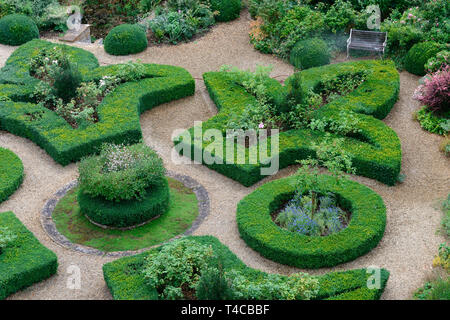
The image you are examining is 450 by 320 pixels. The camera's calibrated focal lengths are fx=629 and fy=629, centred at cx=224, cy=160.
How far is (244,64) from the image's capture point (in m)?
20.9

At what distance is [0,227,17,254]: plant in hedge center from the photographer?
12.3 m

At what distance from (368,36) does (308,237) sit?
34.4ft

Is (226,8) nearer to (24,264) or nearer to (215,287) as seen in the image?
(24,264)

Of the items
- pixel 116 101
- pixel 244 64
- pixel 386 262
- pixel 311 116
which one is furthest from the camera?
pixel 244 64

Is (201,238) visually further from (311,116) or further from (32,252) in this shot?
(311,116)

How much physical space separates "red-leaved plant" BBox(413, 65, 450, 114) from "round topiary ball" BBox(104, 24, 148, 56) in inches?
378

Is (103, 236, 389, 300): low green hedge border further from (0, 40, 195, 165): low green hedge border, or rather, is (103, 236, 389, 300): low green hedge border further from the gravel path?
(0, 40, 195, 165): low green hedge border

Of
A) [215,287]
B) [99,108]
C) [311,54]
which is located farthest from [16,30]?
[215,287]

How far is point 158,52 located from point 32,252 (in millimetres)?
11055

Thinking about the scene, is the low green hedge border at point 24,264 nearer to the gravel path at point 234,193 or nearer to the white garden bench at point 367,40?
the gravel path at point 234,193

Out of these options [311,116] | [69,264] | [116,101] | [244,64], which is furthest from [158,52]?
[69,264]

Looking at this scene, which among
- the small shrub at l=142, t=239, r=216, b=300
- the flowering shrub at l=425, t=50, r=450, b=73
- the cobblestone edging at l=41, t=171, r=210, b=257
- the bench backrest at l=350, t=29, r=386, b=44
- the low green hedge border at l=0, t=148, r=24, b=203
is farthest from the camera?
the bench backrest at l=350, t=29, r=386, b=44

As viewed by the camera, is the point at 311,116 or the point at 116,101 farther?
the point at 116,101

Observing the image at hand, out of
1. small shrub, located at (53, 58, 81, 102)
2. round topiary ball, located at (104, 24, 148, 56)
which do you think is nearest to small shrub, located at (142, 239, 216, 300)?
small shrub, located at (53, 58, 81, 102)
